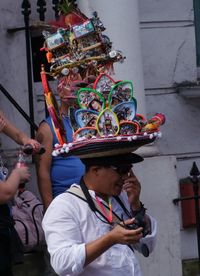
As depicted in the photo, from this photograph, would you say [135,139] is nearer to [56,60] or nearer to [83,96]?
[83,96]

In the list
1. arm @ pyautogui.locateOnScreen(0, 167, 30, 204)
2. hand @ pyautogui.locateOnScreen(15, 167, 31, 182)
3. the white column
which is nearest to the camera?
arm @ pyautogui.locateOnScreen(0, 167, 30, 204)

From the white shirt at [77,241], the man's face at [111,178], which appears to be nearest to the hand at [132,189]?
the man's face at [111,178]

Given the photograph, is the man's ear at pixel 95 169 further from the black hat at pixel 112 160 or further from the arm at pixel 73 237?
the arm at pixel 73 237

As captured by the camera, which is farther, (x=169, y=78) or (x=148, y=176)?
(x=169, y=78)

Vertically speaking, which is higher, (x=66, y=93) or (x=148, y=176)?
(x=66, y=93)

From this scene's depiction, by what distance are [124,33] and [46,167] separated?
1.72 meters

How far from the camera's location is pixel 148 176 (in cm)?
668

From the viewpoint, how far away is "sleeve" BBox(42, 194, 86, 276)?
12.7 feet

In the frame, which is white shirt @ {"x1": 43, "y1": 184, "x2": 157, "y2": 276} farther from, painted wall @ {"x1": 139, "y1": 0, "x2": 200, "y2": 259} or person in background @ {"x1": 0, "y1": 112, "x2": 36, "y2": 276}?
painted wall @ {"x1": 139, "y1": 0, "x2": 200, "y2": 259}

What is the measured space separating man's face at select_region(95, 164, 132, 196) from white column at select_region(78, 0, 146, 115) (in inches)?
99.7

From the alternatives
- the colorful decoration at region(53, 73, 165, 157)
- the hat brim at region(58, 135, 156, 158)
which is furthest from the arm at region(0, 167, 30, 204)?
the hat brim at region(58, 135, 156, 158)

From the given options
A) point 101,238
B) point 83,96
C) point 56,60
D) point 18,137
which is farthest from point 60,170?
point 101,238

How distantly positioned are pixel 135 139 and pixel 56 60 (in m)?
1.06

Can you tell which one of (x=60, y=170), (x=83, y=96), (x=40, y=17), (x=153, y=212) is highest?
(x=40, y=17)
